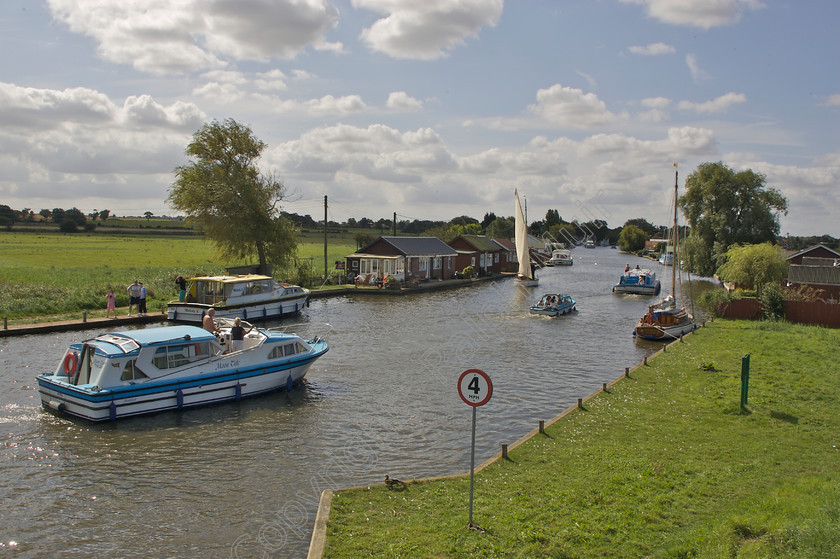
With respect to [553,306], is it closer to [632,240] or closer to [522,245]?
[522,245]

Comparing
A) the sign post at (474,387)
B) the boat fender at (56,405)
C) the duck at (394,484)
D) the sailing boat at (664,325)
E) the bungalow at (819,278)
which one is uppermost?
the bungalow at (819,278)

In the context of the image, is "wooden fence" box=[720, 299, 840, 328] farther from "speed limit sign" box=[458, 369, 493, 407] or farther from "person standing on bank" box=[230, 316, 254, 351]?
"speed limit sign" box=[458, 369, 493, 407]

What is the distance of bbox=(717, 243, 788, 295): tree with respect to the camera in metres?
44.3

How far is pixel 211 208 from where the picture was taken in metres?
50.9

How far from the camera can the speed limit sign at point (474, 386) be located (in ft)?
33.0

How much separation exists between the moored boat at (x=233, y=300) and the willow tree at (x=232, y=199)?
14.0 metres

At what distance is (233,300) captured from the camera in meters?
34.4

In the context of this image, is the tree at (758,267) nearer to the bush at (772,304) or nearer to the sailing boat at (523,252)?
the bush at (772,304)

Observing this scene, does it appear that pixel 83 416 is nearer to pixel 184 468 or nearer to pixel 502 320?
pixel 184 468

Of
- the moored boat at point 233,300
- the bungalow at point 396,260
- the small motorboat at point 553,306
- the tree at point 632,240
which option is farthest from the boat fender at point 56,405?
the tree at point 632,240

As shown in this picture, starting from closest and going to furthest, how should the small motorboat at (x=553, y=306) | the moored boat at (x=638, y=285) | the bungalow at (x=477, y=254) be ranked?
the small motorboat at (x=553, y=306) < the moored boat at (x=638, y=285) < the bungalow at (x=477, y=254)

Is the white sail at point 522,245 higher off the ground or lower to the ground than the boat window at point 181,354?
higher

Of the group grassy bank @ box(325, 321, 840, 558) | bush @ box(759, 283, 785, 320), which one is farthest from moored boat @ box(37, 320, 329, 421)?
bush @ box(759, 283, 785, 320)

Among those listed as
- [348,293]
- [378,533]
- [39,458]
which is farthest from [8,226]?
[378,533]
